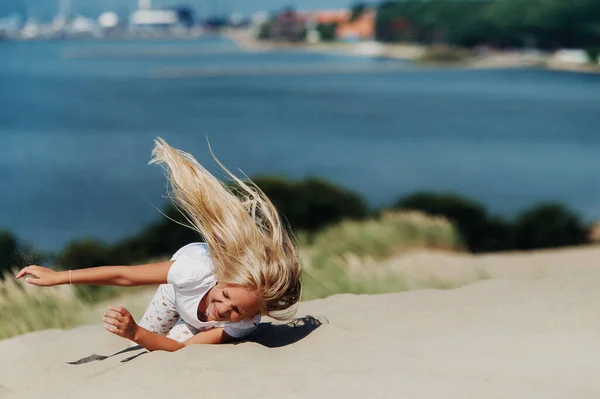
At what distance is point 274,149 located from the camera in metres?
62.0

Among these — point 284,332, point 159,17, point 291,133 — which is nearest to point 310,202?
point 284,332

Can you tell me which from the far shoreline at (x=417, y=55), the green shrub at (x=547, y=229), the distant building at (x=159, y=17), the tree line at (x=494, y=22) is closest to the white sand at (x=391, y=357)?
the green shrub at (x=547, y=229)

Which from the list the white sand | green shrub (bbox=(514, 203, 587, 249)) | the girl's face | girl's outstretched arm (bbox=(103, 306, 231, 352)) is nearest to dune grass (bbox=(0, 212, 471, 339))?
the white sand

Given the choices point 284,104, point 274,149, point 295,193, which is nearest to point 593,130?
point 274,149

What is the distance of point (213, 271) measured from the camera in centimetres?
455

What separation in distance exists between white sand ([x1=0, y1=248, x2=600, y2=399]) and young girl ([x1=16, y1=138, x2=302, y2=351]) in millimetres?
170

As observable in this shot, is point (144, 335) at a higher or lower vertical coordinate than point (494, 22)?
higher

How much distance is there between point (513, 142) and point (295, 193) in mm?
51724

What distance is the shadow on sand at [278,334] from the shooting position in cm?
487

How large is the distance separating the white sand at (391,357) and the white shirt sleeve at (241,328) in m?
0.07

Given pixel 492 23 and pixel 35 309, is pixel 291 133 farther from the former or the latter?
pixel 35 309

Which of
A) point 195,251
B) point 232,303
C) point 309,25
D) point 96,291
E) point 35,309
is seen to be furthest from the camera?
point 309,25

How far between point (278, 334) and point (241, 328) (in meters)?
0.36

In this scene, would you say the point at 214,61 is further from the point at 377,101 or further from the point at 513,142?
the point at 513,142
